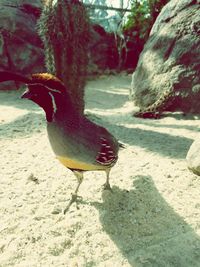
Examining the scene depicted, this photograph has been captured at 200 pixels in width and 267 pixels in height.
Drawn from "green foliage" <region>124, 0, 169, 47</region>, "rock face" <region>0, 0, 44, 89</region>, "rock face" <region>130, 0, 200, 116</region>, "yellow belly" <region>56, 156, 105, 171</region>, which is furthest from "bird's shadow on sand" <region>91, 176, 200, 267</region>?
"green foliage" <region>124, 0, 169, 47</region>

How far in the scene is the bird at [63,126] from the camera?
2596 millimetres

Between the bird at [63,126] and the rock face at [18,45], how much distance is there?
19.6ft

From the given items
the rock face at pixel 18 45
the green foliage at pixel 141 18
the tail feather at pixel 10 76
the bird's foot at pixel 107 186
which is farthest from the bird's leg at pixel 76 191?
the green foliage at pixel 141 18

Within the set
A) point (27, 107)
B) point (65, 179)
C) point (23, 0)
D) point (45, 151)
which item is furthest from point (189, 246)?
point (23, 0)

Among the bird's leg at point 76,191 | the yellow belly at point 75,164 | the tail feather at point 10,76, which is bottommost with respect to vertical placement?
the bird's leg at point 76,191

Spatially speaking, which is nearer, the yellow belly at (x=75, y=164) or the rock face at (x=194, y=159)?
the yellow belly at (x=75, y=164)

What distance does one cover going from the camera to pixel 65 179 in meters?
3.68

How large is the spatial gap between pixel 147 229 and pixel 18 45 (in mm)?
6726

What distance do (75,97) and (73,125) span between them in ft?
9.41

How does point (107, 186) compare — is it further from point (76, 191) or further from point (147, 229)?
point (147, 229)

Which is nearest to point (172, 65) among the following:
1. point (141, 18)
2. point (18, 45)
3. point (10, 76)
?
point (18, 45)

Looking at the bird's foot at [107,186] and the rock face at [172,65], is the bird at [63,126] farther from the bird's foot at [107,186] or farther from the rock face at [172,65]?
the rock face at [172,65]

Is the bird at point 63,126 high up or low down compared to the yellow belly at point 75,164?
up

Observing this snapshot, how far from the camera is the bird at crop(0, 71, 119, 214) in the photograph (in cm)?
260
